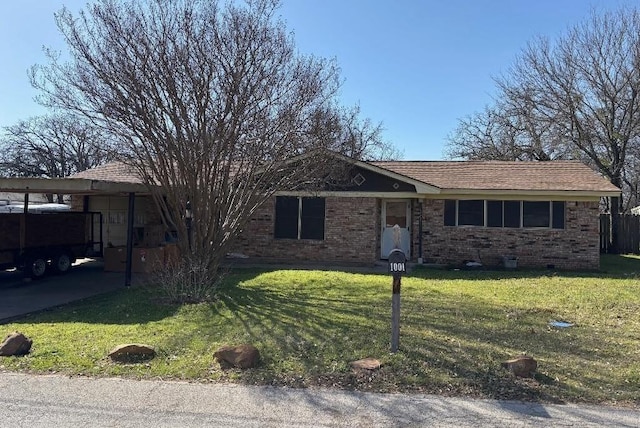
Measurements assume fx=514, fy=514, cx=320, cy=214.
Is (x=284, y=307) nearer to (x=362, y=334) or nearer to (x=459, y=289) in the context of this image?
(x=362, y=334)

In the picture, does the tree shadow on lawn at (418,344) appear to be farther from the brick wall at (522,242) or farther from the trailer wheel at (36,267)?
the trailer wheel at (36,267)

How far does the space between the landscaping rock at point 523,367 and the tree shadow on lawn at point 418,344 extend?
0.08 meters

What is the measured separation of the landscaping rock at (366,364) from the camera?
5.32 m

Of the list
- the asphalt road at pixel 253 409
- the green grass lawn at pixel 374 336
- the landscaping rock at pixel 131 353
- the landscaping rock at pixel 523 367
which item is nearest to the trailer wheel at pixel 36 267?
the green grass lawn at pixel 374 336

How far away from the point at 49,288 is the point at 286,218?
7.01 m

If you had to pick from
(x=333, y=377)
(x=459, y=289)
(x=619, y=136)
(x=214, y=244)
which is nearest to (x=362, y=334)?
(x=333, y=377)

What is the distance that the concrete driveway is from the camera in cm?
962

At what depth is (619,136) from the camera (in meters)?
23.0

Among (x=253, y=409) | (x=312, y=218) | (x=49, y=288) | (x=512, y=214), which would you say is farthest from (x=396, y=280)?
(x=512, y=214)

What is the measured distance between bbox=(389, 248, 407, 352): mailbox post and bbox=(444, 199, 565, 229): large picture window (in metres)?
10.6

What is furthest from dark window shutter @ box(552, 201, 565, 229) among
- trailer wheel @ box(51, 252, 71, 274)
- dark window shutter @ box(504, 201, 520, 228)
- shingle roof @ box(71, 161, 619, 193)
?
trailer wheel @ box(51, 252, 71, 274)

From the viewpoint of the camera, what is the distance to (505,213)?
15672 mm

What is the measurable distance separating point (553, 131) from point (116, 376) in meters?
25.2

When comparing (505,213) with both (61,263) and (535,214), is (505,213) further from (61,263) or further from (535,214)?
(61,263)
